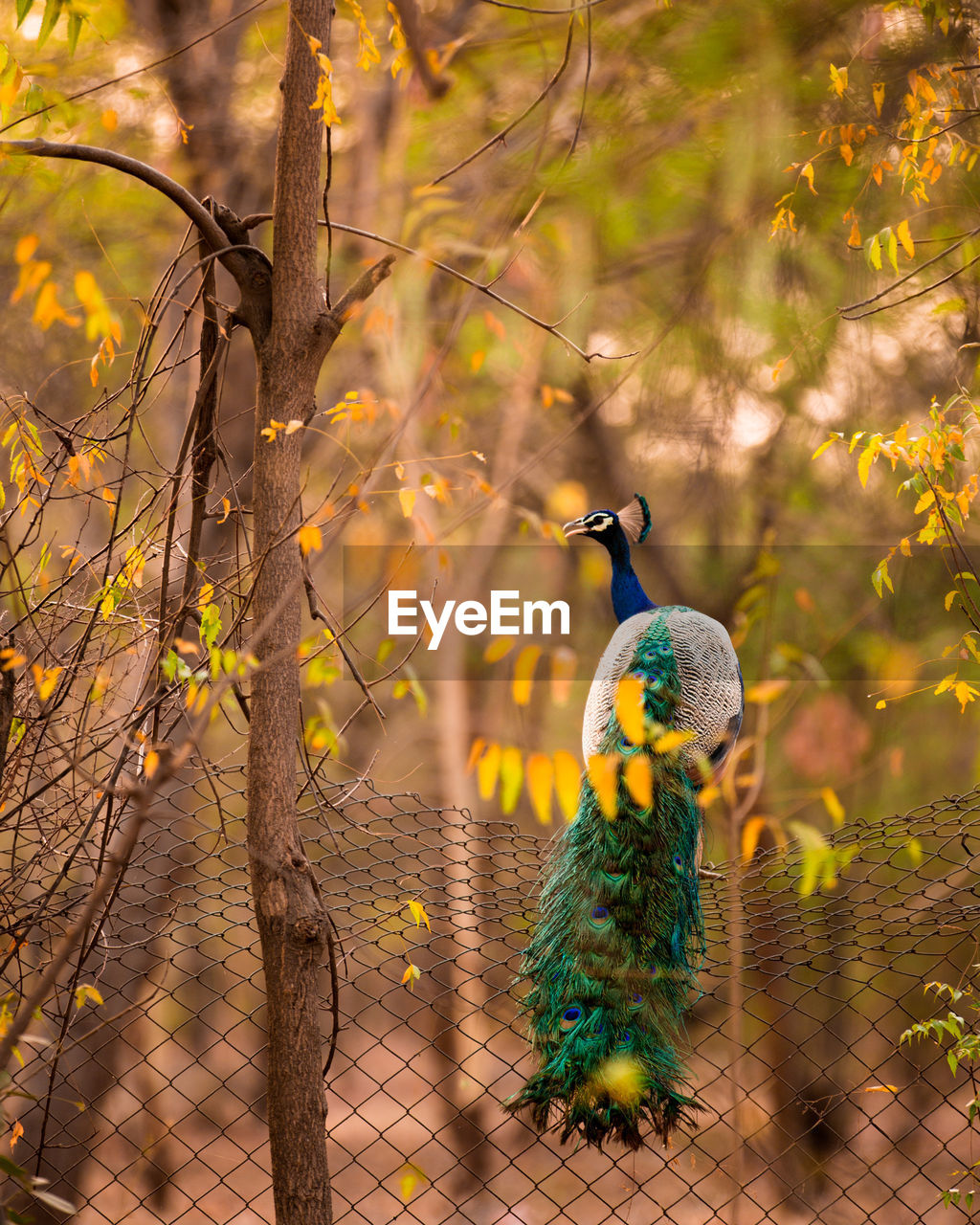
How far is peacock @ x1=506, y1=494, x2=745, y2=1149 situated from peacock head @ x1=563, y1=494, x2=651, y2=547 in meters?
0.78


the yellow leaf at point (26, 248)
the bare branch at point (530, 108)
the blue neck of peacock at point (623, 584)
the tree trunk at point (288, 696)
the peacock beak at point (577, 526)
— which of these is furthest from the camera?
the blue neck of peacock at point (623, 584)

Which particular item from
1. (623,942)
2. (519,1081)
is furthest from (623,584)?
(519,1081)

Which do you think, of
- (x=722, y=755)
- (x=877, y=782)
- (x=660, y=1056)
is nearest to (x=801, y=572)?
(x=877, y=782)

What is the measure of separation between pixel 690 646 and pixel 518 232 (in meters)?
1.83

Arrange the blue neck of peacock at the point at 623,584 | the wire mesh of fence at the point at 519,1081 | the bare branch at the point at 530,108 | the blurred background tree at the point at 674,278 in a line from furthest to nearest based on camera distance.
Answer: the blurred background tree at the point at 674,278 < the wire mesh of fence at the point at 519,1081 < the blue neck of peacock at the point at 623,584 < the bare branch at the point at 530,108

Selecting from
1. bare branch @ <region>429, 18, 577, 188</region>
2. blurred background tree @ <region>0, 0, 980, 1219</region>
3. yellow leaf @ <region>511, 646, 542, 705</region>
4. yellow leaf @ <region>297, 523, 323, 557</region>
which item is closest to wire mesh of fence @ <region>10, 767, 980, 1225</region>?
blurred background tree @ <region>0, 0, 980, 1219</region>

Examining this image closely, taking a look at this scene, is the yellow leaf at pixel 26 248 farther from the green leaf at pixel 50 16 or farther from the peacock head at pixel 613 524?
the peacock head at pixel 613 524

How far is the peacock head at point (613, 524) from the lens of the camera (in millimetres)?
3332

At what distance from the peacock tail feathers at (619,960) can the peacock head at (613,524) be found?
1.09m

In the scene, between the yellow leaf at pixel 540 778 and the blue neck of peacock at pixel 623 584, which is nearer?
the yellow leaf at pixel 540 778

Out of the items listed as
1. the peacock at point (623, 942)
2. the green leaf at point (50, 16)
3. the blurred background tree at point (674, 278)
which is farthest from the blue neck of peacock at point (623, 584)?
the green leaf at point (50, 16)

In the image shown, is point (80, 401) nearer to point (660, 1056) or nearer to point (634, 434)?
point (634, 434)

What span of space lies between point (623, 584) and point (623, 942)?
1.70 m

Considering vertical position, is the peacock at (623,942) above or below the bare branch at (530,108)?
below
